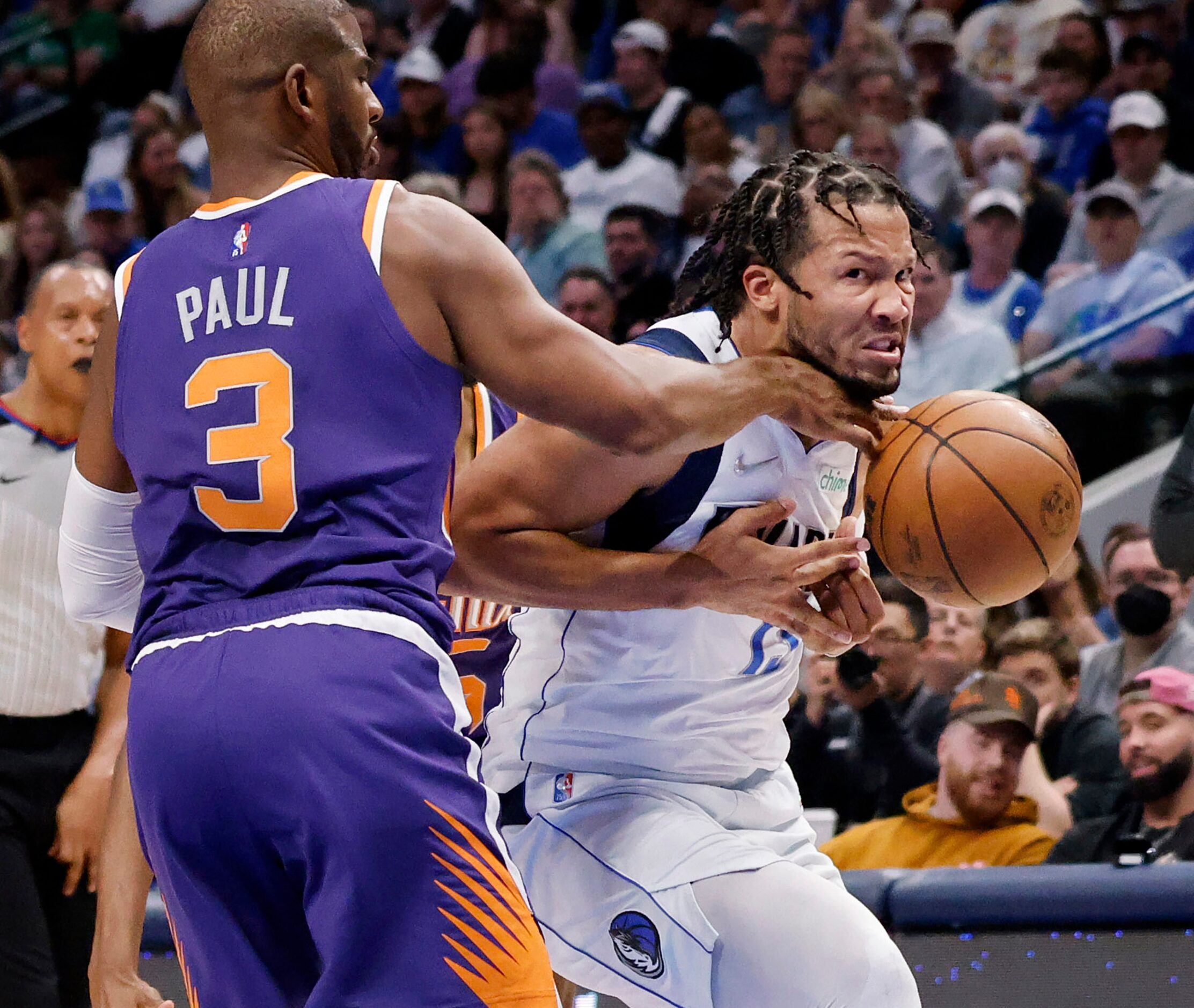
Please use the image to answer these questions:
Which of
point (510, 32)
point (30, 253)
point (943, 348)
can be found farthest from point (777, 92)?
point (30, 253)

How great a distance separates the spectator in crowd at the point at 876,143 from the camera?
750 cm

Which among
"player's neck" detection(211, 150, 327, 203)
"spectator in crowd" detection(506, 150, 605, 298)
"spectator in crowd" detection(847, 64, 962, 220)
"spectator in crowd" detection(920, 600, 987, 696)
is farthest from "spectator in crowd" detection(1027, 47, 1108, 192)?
"player's neck" detection(211, 150, 327, 203)

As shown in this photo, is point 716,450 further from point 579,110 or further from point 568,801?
point 579,110

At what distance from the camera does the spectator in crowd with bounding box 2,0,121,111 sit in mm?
10945

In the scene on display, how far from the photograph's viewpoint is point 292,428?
2137 mm

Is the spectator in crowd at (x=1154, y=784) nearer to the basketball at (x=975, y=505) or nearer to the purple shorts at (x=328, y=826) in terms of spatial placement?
the basketball at (x=975, y=505)

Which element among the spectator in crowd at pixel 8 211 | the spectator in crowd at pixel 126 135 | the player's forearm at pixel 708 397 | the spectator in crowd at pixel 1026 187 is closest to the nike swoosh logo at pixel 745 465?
the player's forearm at pixel 708 397

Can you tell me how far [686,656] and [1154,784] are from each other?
215 cm

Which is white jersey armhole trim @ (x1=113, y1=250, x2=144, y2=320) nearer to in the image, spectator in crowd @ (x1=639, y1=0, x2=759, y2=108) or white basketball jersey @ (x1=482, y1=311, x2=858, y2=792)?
white basketball jersey @ (x1=482, y1=311, x2=858, y2=792)

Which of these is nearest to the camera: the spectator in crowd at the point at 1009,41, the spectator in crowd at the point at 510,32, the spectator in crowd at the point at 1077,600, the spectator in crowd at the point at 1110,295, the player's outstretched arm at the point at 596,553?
the player's outstretched arm at the point at 596,553

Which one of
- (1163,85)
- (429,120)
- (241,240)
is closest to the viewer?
(241,240)

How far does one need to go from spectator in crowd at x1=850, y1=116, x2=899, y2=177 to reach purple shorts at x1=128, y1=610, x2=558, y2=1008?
5.80 m

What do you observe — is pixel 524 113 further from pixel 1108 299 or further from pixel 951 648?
pixel 951 648

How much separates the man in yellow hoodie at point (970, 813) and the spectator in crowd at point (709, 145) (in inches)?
157
